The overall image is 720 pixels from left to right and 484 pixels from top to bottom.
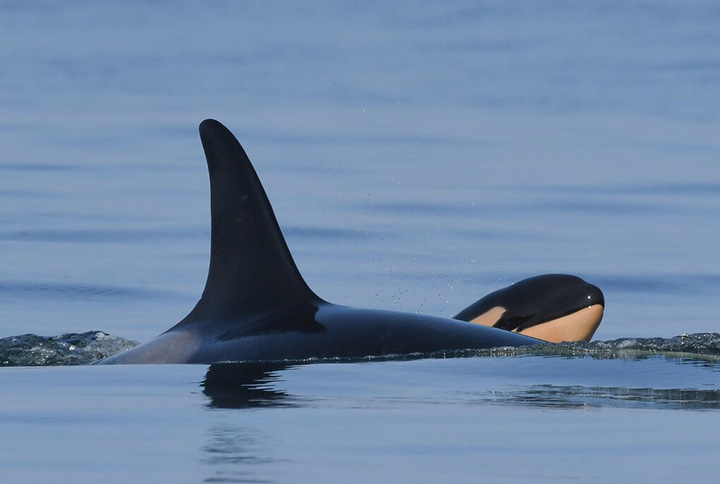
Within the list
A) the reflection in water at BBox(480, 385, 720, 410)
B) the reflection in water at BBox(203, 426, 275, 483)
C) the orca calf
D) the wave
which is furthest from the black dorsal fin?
the reflection in water at BBox(203, 426, 275, 483)

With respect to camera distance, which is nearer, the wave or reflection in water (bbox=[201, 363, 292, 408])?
reflection in water (bbox=[201, 363, 292, 408])

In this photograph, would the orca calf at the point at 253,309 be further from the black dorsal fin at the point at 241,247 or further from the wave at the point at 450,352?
the wave at the point at 450,352

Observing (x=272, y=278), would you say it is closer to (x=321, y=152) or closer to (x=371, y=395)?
(x=371, y=395)

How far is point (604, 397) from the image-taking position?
8188 millimetres

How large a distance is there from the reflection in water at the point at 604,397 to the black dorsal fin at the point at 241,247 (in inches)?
100.0

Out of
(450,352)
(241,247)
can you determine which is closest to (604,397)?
(450,352)

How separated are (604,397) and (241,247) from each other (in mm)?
3290

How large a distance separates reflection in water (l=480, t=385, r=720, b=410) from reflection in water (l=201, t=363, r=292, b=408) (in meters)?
1.02

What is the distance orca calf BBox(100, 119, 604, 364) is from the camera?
10.4 m

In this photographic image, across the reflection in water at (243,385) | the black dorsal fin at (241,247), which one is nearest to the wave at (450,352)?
the reflection in water at (243,385)

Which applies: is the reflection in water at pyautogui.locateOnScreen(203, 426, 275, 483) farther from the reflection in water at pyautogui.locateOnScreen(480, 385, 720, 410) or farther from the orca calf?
the orca calf

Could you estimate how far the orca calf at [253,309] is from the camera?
1038 cm

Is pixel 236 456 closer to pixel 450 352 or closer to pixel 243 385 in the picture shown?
pixel 243 385

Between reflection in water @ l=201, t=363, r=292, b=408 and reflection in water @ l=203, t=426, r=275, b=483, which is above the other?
reflection in water @ l=201, t=363, r=292, b=408
